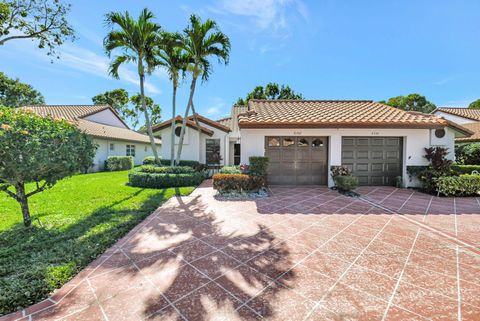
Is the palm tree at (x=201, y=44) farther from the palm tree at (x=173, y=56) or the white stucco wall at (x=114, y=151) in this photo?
the white stucco wall at (x=114, y=151)

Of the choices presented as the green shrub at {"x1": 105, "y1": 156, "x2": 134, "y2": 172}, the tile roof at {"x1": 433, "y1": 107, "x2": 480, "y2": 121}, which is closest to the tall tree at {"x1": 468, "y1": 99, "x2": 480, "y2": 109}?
the tile roof at {"x1": 433, "y1": 107, "x2": 480, "y2": 121}

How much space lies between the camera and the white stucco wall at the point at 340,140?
957 centimetres

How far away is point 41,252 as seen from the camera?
3.62 m

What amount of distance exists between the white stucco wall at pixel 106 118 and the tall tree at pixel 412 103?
46815 millimetres

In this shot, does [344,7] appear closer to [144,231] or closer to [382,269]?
[382,269]

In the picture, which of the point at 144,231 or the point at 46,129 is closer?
the point at 46,129

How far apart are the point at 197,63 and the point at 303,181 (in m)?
8.27

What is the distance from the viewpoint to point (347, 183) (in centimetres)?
841

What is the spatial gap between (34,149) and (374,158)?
12505mm

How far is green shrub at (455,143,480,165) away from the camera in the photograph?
1403 centimetres

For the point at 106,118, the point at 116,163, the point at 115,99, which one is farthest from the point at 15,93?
the point at 116,163

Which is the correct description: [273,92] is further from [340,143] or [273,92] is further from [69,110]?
[69,110]

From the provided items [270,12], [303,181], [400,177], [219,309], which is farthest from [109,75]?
[400,177]

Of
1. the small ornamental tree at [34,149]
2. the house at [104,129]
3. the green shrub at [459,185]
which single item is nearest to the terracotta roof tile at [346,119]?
the green shrub at [459,185]
